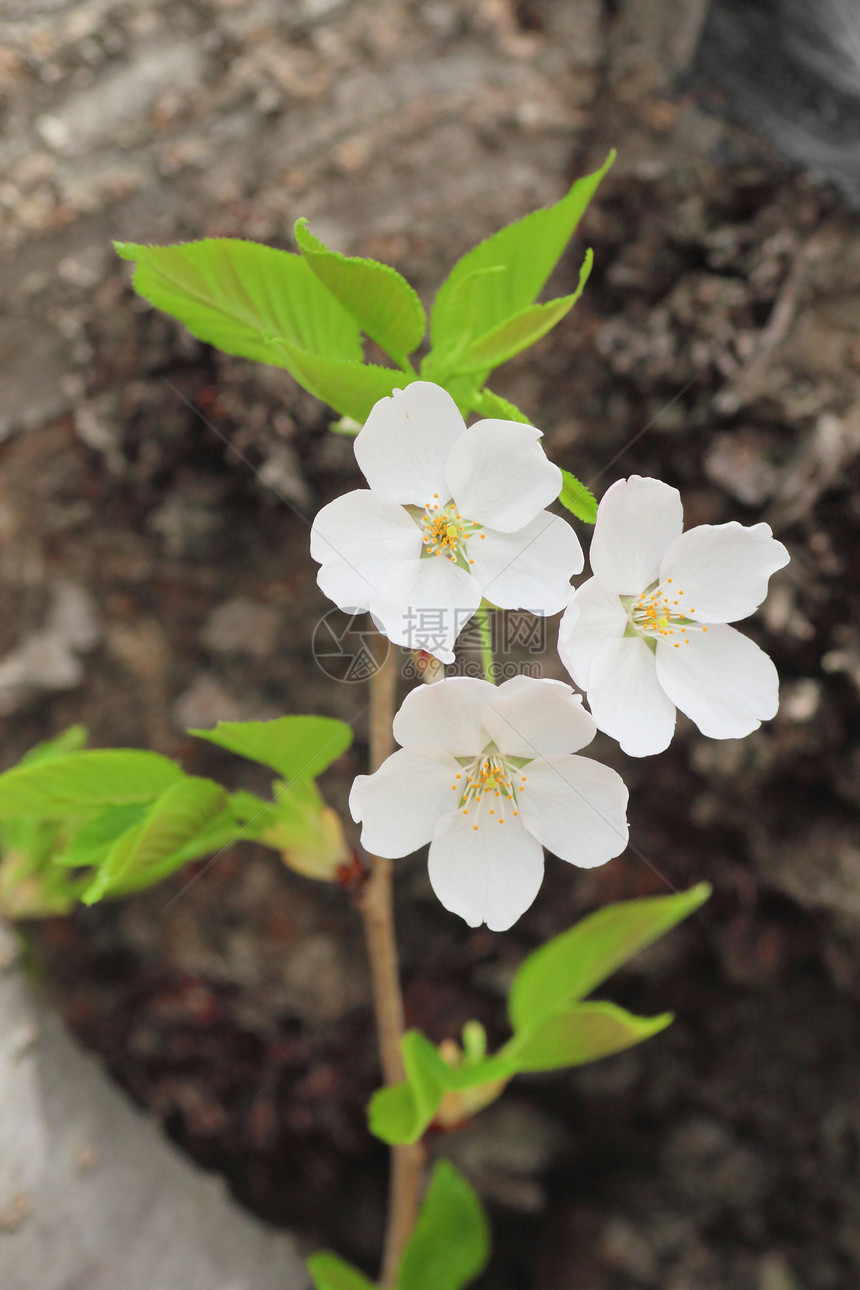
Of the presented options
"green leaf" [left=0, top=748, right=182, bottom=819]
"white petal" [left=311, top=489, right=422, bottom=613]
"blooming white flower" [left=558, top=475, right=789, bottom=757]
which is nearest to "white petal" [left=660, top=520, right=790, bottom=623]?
"blooming white flower" [left=558, top=475, right=789, bottom=757]

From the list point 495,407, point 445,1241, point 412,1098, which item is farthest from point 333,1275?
point 495,407

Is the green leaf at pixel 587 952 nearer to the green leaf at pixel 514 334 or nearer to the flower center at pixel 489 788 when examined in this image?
the flower center at pixel 489 788

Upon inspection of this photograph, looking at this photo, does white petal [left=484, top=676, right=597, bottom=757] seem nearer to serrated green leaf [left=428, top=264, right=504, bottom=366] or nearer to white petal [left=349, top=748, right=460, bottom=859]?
white petal [left=349, top=748, right=460, bottom=859]

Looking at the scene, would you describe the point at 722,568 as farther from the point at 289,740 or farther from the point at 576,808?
the point at 289,740

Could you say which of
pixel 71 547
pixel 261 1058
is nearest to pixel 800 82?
pixel 71 547

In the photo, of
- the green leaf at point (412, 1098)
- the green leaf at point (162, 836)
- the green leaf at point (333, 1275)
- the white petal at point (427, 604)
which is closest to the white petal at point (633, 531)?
the white petal at point (427, 604)

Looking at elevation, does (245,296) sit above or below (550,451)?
above
